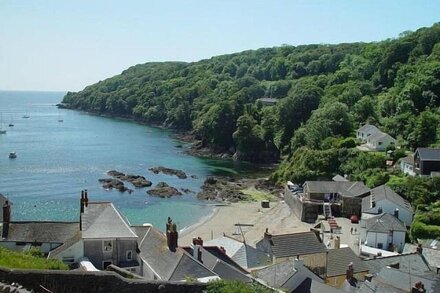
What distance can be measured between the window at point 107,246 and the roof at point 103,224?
24cm

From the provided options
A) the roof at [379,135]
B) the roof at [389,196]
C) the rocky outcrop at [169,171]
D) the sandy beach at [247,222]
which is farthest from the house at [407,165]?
the rocky outcrop at [169,171]

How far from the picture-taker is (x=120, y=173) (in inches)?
3009

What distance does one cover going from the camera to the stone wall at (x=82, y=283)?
1347cm

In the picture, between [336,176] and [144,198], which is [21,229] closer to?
[144,198]

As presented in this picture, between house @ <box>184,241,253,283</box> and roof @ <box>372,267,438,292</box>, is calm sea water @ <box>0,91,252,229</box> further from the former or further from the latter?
roof @ <box>372,267,438,292</box>

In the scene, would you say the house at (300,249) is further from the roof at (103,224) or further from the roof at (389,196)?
the roof at (389,196)

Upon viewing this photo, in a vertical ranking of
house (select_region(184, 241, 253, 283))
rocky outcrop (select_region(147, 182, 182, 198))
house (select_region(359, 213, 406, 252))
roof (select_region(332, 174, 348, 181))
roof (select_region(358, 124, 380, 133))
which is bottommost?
rocky outcrop (select_region(147, 182, 182, 198))

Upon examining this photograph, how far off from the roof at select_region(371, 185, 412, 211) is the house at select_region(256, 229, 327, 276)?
51.7 ft

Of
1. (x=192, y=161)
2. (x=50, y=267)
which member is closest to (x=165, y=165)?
(x=192, y=161)

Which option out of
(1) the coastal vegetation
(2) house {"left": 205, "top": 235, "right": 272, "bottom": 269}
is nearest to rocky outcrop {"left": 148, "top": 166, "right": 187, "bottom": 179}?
(1) the coastal vegetation

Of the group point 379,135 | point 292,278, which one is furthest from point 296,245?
point 379,135

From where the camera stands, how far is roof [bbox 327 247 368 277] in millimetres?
30422

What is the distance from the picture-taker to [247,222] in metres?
51.4

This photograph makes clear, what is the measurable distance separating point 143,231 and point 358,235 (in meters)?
22.1
